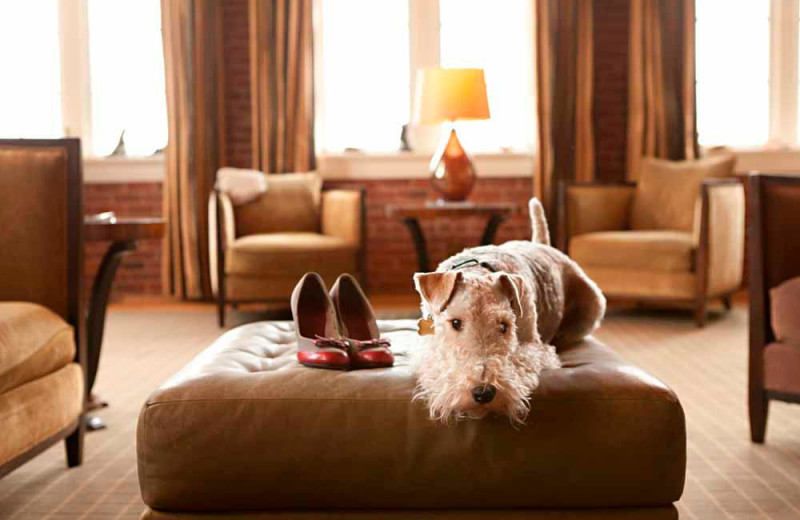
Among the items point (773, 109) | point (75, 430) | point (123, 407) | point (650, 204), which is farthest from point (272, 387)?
point (773, 109)

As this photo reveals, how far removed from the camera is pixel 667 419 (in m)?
1.92

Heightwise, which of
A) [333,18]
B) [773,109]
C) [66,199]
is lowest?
[66,199]

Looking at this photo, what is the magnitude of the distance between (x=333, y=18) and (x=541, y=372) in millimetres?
4686

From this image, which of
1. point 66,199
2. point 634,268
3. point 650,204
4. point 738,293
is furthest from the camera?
point 738,293

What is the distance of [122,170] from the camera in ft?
20.4

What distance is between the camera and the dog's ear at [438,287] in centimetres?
196

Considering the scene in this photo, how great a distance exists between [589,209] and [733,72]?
1.67 m

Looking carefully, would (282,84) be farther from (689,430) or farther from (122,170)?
(689,430)

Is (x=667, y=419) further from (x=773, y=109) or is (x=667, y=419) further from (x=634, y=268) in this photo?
(x=773, y=109)

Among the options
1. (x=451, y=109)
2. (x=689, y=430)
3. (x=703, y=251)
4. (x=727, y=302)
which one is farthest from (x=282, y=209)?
(x=689, y=430)

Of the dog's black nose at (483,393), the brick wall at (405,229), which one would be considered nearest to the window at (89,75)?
the brick wall at (405,229)

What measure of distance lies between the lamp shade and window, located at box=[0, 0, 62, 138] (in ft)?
8.79

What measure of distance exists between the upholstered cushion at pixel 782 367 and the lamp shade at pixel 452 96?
265cm

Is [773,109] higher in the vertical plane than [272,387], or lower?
higher
